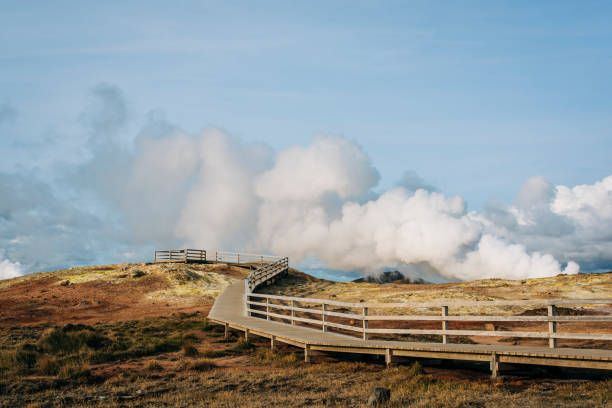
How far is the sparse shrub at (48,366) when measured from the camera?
14586 millimetres

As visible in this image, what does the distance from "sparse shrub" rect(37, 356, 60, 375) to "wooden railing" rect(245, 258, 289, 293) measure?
1985 cm

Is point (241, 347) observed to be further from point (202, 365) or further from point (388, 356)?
point (388, 356)

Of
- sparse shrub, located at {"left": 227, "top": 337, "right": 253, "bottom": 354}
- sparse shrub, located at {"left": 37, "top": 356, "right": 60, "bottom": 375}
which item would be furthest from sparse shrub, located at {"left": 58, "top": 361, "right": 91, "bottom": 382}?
sparse shrub, located at {"left": 227, "top": 337, "right": 253, "bottom": 354}

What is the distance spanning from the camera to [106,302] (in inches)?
1512

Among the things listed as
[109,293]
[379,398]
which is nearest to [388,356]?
[379,398]

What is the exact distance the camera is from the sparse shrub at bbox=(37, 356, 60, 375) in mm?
14586

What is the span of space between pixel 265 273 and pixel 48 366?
32.3 metres

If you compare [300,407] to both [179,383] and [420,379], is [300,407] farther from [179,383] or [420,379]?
[179,383]

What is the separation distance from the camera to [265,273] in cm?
4684

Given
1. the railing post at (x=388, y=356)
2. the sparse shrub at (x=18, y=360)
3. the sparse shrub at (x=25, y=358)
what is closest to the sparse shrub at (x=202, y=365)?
the sparse shrub at (x=18, y=360)

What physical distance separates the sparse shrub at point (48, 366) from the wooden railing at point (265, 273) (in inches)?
781

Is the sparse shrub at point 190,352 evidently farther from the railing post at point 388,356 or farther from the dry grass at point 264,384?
the railing post at point 388,356

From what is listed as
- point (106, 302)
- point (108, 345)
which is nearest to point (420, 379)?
point (108, 345)

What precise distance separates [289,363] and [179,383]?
3.58 meters
